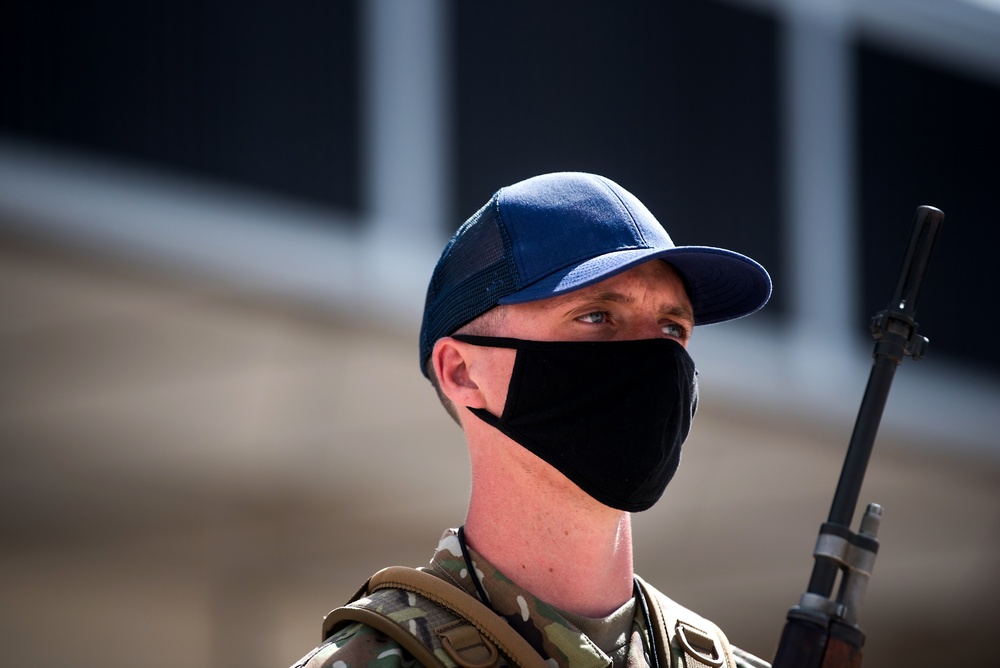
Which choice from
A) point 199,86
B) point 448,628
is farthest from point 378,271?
point 448,628

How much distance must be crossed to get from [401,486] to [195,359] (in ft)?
5.91

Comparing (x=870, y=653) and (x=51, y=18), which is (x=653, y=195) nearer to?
(x=51, y=18)

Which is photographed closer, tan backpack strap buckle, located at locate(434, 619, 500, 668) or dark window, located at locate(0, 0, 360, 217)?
tan backpack strap buckle, located at locate(434, 619, 500, 668)

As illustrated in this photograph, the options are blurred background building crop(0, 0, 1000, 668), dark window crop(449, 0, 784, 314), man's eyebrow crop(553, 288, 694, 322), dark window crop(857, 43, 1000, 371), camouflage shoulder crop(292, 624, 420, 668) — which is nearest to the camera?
camouflage shoulder crop(292, 624, 420, 668)

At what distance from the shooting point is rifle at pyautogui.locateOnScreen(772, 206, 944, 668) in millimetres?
2320

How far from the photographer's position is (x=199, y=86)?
6.70m

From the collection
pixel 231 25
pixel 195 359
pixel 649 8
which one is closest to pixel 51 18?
pixel 231 25

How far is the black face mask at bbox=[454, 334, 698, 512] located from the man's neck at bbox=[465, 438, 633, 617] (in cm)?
6

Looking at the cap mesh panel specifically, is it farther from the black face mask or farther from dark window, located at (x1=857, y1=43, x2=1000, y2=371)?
dark window, located at (x1=857, y1=43, x2=1000, y2=371)

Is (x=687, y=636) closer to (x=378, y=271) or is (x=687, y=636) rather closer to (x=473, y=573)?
(x=473, y=573)

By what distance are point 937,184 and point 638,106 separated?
6.81 ft

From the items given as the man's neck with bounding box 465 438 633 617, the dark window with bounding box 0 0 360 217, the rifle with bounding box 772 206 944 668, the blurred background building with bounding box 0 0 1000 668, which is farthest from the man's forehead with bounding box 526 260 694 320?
the dark window with bounding box 0 0 360 217

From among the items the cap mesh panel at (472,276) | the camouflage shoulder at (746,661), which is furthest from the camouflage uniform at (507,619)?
the cap mesh panel at (472,276)

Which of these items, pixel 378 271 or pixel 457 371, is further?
pixel 378 271
